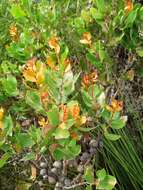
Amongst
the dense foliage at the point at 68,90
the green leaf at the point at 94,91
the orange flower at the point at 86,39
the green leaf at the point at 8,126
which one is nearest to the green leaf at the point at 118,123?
the dense foliage at the point at 68,90

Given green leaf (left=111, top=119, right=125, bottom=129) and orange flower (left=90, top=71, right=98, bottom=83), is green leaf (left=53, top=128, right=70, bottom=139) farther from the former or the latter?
orange flower (left=90, top=71, right=98, bottom=83)

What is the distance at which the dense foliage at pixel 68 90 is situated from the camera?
1.68m

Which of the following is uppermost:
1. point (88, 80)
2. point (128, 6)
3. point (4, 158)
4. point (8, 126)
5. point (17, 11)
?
point (128, 6)

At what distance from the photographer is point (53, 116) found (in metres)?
1.58

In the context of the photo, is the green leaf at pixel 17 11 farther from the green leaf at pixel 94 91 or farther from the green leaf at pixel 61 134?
the green leaf at pixel 61 134

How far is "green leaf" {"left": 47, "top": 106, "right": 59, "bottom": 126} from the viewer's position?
1.58m

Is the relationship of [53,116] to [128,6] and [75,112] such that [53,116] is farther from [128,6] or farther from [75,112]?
[128,6]

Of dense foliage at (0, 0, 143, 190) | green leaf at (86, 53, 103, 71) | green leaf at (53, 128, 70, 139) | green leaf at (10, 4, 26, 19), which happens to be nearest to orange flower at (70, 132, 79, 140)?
dense foliage at (0, 0, 143, 190)

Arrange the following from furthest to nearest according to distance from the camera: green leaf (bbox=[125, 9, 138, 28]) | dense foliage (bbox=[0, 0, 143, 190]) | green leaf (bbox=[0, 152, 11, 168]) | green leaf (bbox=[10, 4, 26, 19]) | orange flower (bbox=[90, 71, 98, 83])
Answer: green leaf (bbox=[10, 4, 26, 19]) → green leaf (bbox=[125, 9, 138, 28]) → orange flower (bbox=[90, 71, 98, 83]) → green leaf (bbox=[0, 152, 11, 168]) → dense foliage (bbox=[0, 0, 143, 190])

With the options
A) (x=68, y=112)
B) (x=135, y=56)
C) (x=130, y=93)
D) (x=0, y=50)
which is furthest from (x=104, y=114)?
(x=0, y=50)

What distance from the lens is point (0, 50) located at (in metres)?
2.88

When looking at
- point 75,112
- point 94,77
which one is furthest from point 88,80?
point 75,112

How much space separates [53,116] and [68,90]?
12 centimetres

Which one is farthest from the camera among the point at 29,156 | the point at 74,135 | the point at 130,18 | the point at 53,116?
the point at 130,18
